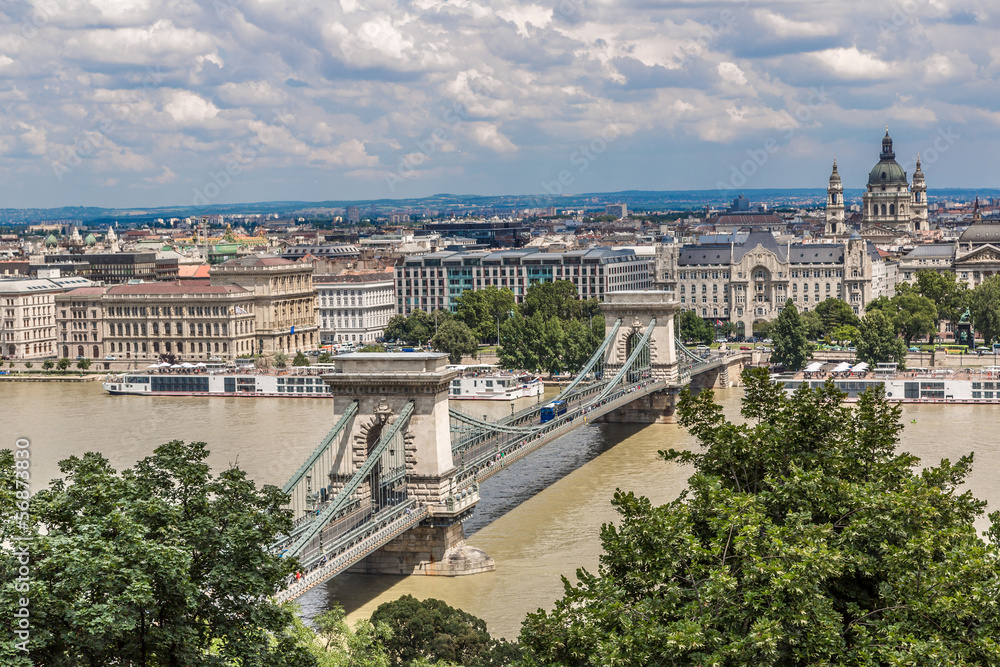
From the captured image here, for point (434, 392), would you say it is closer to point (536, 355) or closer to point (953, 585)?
point (953, 585)

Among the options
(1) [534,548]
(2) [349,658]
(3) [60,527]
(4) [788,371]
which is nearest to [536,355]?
(4) [788,371]

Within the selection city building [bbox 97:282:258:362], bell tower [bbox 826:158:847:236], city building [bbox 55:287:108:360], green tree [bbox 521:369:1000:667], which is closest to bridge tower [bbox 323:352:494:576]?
green tree [bbox 521:369:1000:667]

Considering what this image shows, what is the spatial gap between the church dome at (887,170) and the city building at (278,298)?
229ft

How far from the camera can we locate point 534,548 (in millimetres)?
29297

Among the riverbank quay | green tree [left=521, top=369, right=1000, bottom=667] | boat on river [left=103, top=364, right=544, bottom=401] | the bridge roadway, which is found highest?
green tree [left=521, top=369, right=1000, bottom=667]

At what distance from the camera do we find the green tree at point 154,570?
12.7 meters

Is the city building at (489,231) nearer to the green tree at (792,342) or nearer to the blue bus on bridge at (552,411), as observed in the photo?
the green tree at (792,342)

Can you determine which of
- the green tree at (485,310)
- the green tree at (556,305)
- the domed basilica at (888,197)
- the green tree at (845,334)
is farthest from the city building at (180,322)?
the domed basilica at (888,197)

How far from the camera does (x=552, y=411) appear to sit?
4078 cm

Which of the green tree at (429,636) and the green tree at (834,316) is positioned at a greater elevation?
the green tree at (429,636)

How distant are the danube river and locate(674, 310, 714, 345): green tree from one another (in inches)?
636

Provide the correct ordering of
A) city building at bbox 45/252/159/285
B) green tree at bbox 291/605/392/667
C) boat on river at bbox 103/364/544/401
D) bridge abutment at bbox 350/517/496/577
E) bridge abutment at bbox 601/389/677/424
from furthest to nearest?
city building at bbox 45/252/159/285, boat on river at bbox 103/364/544/401, bridge abutment at bbox 601/389/677/424, bridge abutment at bbox 350/517/496/577, green tree at bbox 291/605/392/667

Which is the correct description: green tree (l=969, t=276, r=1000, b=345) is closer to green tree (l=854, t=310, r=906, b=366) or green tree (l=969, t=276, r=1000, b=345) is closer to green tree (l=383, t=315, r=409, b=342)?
green tree (l=854, t=310, r=906, b=366)

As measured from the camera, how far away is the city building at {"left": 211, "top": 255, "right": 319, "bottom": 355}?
7819 centimetres
